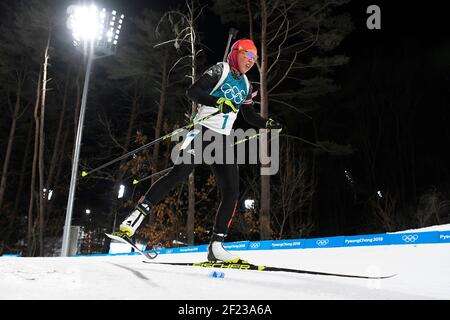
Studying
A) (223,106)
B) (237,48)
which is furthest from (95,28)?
(223,106)

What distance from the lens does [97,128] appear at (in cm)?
2188

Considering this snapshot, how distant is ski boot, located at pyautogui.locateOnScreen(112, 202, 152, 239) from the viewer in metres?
3.11

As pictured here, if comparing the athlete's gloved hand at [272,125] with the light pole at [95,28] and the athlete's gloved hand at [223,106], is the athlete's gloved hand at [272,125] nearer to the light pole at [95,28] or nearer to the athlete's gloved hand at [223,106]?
the athlete's gloved hand at [223,106]

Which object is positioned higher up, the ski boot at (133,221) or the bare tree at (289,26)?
the bare tree at (289,26)

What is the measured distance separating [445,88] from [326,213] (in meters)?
10.7

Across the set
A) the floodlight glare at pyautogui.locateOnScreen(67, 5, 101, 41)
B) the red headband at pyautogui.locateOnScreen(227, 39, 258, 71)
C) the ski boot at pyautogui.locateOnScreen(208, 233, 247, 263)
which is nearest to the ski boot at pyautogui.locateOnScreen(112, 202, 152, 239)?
the ski boot at pyautogui.locateOnScreen(208, 233, 247, 263)

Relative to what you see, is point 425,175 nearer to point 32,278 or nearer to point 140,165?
point 140,165

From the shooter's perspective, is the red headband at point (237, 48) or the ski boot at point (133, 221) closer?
the ski boot at point (133, 221)

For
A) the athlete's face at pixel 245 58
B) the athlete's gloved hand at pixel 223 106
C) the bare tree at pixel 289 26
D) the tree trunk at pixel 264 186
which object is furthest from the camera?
the bare tree at pixel 289 26

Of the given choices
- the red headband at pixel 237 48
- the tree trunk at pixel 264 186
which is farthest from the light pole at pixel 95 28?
the red headband at pixel 237 48

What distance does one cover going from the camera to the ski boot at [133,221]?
3105mm

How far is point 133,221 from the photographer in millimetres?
3133

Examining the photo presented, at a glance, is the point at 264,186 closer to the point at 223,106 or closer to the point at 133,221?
the point at 133,221

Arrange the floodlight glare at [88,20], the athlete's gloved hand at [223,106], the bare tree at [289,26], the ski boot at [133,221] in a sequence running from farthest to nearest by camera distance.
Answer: the bare tree at [289,26]
the floodlight glare at [88,20]
the ski boot at [133,221]
the athlete's gloved hand at [223,106]
